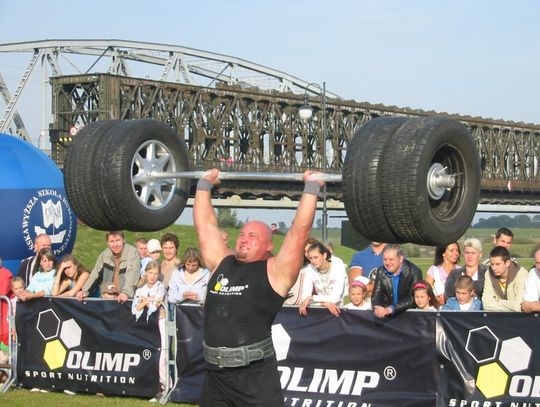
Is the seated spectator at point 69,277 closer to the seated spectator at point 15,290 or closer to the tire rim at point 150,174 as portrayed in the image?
the seated spectator at point 15,290

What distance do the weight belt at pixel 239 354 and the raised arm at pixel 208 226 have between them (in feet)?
2.02

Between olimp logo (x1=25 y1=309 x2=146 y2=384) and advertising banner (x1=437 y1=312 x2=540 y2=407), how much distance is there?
3525 millimetres

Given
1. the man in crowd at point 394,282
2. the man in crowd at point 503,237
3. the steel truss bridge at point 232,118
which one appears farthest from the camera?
the steel truss bridge at point 232,118

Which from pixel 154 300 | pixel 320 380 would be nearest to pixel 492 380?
pixel 320 380

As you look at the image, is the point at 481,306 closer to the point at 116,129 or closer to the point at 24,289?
the point at 116,129

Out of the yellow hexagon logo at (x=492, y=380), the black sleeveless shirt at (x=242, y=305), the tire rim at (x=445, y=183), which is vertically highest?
the tire rim at (x=445, y=183)

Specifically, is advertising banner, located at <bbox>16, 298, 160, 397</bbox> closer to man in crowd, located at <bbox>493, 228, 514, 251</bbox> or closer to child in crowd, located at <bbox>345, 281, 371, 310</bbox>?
child in crowd, located at <bbox>345, 281, 371, 310</bbox>

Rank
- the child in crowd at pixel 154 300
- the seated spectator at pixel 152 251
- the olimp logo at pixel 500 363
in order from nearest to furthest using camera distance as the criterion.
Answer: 1. the olimp logo at pixel 500 363
2. the child in crowd at pixel 154 300
3. the seated spectator at pixel 152 251

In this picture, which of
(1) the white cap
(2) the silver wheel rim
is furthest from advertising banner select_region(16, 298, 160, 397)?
(2) the silver wheel rim

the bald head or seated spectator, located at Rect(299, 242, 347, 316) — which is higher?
the bald head

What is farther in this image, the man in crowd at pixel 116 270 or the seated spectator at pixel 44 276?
the seated spectator at pixel 44 276

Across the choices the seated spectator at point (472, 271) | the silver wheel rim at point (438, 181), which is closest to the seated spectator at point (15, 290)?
the seated spectator at point (472, 271)

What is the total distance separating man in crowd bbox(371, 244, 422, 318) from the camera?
30.8 ft

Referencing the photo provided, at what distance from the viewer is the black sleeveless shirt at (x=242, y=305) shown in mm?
6594
